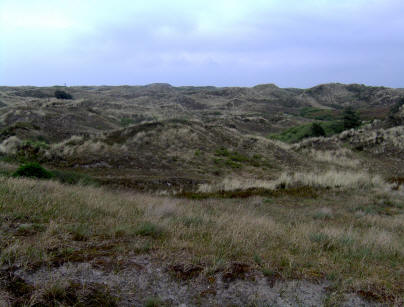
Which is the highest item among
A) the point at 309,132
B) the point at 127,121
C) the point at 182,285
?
the point at 127,121

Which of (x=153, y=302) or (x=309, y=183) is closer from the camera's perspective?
(x=153, y=302)

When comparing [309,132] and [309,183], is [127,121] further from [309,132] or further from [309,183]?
[309,183]

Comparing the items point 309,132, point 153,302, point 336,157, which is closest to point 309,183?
point 153,302

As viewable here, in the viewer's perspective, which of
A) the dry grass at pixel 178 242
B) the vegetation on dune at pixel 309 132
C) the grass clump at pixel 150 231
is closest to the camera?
the dry grass at pixel 178 242

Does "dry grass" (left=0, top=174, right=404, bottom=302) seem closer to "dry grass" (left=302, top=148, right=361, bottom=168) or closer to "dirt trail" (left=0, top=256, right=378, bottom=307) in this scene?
"dirt trail" (left=0, top=256, right=378, bottom=307)

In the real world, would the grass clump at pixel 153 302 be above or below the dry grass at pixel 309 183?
above

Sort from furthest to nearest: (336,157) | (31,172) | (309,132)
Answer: (309,132), (336,157), (31,172)

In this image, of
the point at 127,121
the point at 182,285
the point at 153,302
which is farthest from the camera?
the point at 127,121

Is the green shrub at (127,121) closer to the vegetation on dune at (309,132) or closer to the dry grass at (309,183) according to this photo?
the vegetation on dune at (309,132)

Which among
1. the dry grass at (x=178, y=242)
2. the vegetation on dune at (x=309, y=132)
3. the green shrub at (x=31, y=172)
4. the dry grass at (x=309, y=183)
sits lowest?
the dry grass at (x=309, y=183)

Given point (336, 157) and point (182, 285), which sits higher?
point (182, 285)

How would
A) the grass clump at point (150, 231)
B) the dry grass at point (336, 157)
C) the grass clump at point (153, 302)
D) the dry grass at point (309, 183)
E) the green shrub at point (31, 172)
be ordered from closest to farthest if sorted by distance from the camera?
the grass clump at point (153, 302) < the grass clump at point (150, 231) < the green shrub at point (31, 172) < the dry grass at point (309, 183) < the dry grass at point (336, 157)

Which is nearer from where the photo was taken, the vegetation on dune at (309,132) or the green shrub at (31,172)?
the green shrub at (31,172)

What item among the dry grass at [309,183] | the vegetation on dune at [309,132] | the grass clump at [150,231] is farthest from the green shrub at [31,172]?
the vegetation on dune at [309,132]
